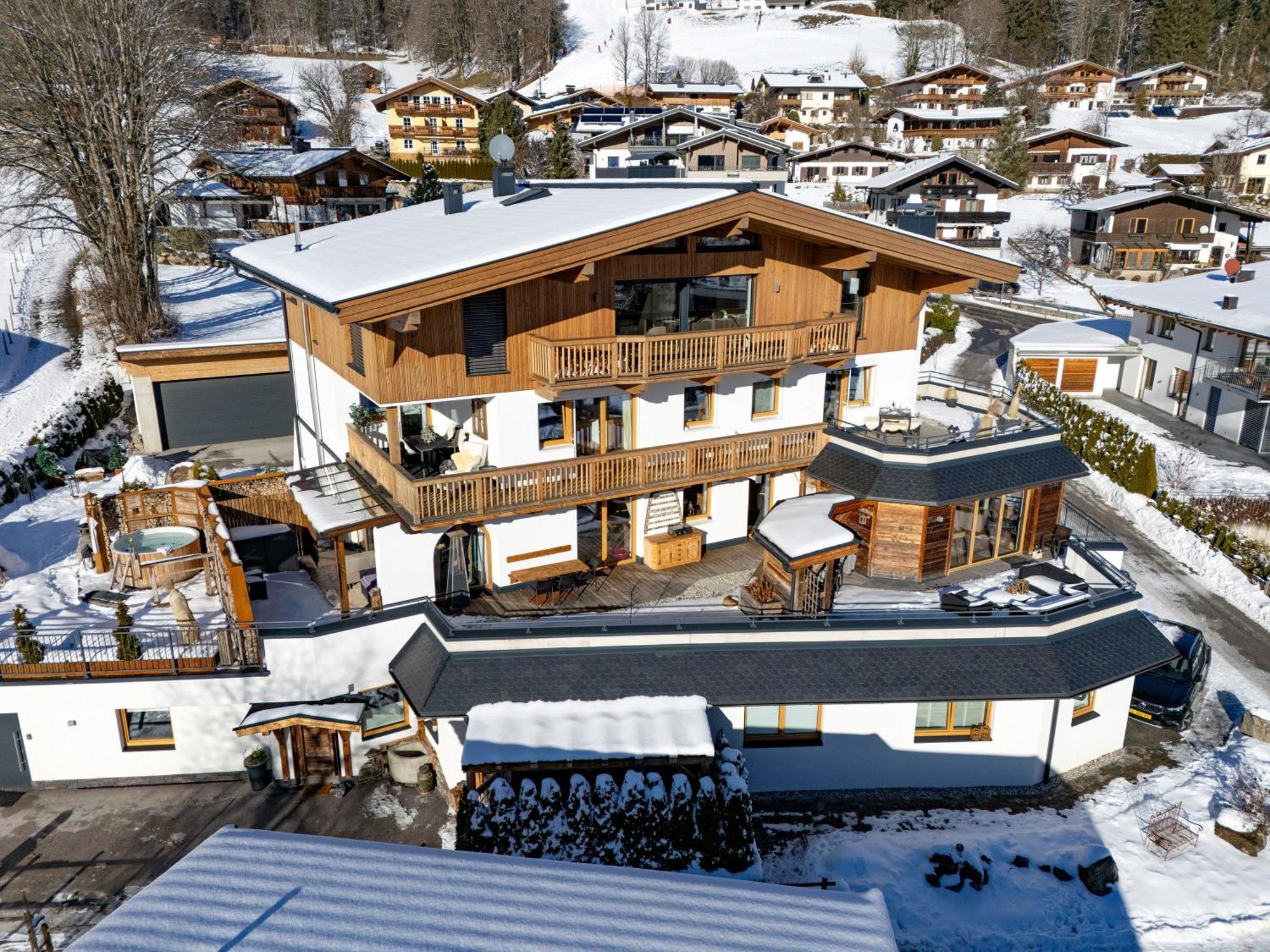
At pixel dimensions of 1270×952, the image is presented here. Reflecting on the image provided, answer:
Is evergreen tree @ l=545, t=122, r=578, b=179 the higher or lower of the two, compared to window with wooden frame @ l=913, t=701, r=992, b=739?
higher

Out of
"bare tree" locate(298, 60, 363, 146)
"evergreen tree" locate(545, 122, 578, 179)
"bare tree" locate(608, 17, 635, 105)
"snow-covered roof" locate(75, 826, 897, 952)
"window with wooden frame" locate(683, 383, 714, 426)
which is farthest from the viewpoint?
"bare tree" locate(608, 17, 635, 105)

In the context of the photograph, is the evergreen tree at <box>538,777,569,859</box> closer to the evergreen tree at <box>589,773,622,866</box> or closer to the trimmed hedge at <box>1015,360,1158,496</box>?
the evergreen tree at <box>589,773,622,866</box>

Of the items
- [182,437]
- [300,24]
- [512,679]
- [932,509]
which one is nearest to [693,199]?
[932,509]

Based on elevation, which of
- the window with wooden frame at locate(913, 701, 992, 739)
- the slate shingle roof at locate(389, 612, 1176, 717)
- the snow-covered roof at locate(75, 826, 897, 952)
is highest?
the snow-covered roof at locate(75, 826, 897, 952)

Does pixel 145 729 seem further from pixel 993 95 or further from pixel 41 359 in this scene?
pixel 993 95

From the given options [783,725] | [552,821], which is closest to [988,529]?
[783,725]

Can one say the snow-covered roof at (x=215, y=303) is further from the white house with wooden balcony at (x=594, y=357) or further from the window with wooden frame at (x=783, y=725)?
the window with wooden frame at (x=783, y=725)

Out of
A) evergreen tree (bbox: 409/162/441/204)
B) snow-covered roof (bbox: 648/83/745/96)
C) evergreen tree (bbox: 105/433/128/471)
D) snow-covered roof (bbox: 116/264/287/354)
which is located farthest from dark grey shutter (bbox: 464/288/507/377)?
snow-covered roof (bbox: 648/83/745/96)
